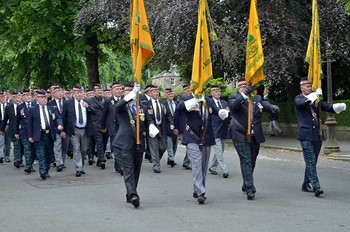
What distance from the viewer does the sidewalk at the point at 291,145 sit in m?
18.2

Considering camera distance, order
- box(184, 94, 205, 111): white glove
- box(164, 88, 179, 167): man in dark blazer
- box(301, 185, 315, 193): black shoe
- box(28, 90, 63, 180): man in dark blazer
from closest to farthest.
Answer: box(184, 94, 205, 111): white glove → box(301, 185, 315, 193): black shoe → box(28, 90, 63, 180): man in dark blazer → box(164, 88, 179, 167): man in dark blazer

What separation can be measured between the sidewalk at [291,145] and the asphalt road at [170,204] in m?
3.08

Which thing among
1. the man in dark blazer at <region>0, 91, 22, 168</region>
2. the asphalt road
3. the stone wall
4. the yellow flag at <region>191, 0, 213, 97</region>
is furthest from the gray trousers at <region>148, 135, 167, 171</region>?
the stone wall

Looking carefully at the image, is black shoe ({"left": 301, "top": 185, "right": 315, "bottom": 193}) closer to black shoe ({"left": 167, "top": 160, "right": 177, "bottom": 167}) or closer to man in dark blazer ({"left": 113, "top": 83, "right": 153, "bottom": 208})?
man in dark blazer ({"left": 113, "top": 83, "right": 153, "bottom": 208})

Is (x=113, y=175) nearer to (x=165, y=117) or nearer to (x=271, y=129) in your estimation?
(x=165, y=117)

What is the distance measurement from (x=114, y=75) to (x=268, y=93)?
21.5 m

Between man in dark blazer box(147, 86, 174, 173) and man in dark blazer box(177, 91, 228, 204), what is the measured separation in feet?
14.3

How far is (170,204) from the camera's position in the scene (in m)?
10.2

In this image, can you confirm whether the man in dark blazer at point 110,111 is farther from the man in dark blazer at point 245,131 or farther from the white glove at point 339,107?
the white glove at point 339,107

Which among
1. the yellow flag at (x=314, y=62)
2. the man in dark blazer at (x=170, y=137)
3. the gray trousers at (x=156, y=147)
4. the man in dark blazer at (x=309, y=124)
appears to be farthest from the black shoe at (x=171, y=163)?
the man in dark blazer at (x=309, y=124)

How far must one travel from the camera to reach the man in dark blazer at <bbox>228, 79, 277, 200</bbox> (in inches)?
423

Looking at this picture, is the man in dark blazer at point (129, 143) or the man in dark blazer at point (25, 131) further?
the man in dark blazer at point (25, 131)

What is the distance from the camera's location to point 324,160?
17.7 metres

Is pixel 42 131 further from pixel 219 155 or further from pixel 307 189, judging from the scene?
pixel 307 189
